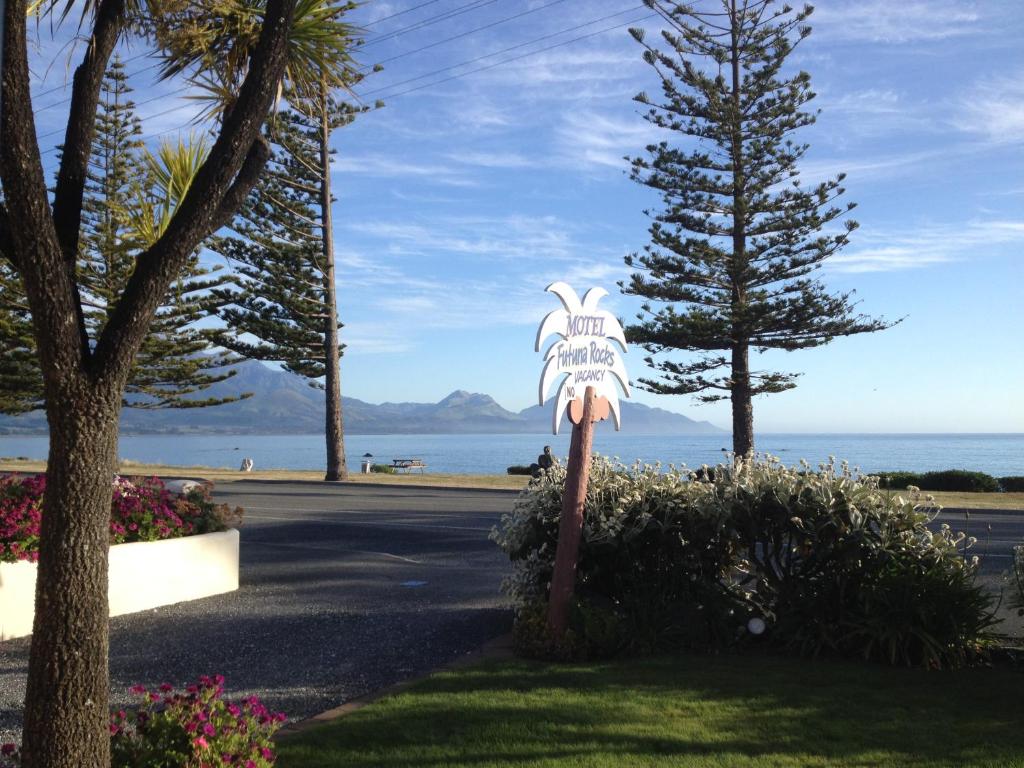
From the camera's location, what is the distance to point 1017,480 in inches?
992

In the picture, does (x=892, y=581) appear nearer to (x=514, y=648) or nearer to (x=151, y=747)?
(x=514, y=648)

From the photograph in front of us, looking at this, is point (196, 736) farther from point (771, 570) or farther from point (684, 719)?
point (771, 570)

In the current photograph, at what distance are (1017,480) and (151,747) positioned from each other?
84.6 ft

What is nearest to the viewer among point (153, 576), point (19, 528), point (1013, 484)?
point (19, 528)

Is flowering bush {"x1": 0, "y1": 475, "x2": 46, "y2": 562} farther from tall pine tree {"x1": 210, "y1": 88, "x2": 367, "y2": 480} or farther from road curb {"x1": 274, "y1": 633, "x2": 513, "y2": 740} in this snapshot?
tall pine tree {"x1": 210, "y1": 88, "x2": 367, "y2": 480}

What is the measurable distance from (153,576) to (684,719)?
4.87 meters

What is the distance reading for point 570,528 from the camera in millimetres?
6105

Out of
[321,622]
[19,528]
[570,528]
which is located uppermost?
[570,528]

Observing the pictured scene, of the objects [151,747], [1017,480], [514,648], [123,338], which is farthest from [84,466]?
[1017,480]

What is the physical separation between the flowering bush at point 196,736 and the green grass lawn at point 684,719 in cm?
49

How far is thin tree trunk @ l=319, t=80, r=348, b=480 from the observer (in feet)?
92.5

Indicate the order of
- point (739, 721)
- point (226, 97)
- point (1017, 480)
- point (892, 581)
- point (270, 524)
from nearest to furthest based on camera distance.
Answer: point (226, 97) < point (739, 721) < point (892, 581) < point (270, 524) < point (1017, 480)

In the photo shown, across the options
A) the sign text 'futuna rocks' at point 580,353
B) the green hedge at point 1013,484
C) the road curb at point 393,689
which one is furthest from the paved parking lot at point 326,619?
the green hedge at point 1013,484

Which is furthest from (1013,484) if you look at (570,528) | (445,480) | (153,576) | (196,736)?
(196,736)
